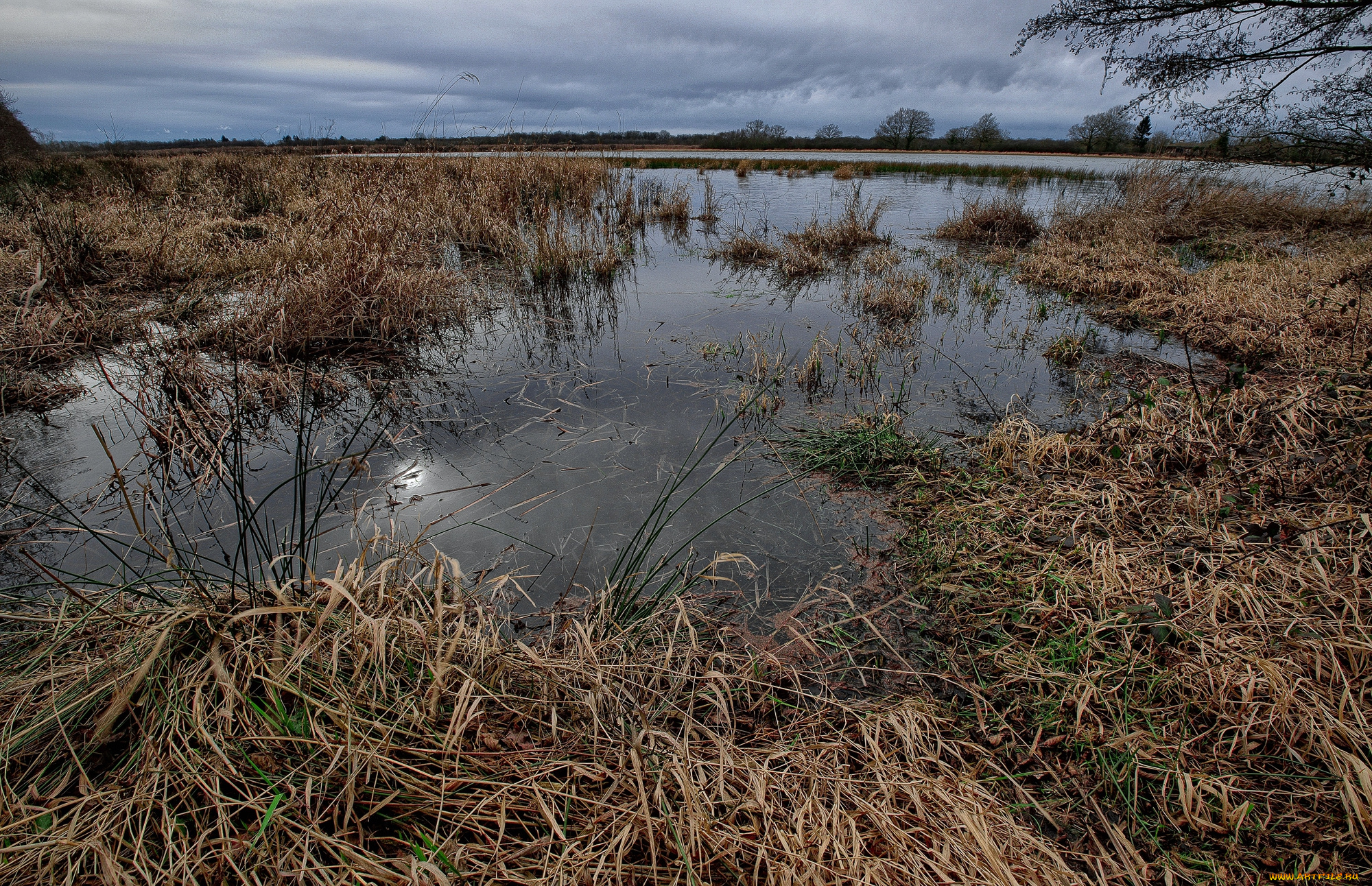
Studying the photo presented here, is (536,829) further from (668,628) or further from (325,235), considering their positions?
(325,235)

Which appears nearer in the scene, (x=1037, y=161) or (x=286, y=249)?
(x=286, y=249)

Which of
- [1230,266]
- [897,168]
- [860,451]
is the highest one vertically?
[897,168]

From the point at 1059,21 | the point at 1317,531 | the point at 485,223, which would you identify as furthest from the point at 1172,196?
the point at 485,223

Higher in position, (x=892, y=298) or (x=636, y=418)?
(x=892, y=298)

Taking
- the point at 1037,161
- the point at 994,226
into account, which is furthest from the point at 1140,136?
the point at 994,226

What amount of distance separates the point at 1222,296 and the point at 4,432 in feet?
33.5

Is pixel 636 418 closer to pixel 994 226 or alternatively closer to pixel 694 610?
pixel 694 610

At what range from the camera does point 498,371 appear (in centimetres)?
465

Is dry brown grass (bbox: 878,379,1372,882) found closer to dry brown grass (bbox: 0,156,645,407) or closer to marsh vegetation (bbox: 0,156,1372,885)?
marsh vegetation (bbox: 0,156,1372,885)

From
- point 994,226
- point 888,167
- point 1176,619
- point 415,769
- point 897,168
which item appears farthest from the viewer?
point 888,167

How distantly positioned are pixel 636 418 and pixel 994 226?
9621 mm

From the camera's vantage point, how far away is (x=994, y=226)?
10.3 meters

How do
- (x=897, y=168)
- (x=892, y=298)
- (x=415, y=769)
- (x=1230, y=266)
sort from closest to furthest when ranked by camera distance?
(x=415, y=769) → (x=892, y=298) → (x=1230, y=266) → (x=897, y=168)

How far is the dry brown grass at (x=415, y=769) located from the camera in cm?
119
